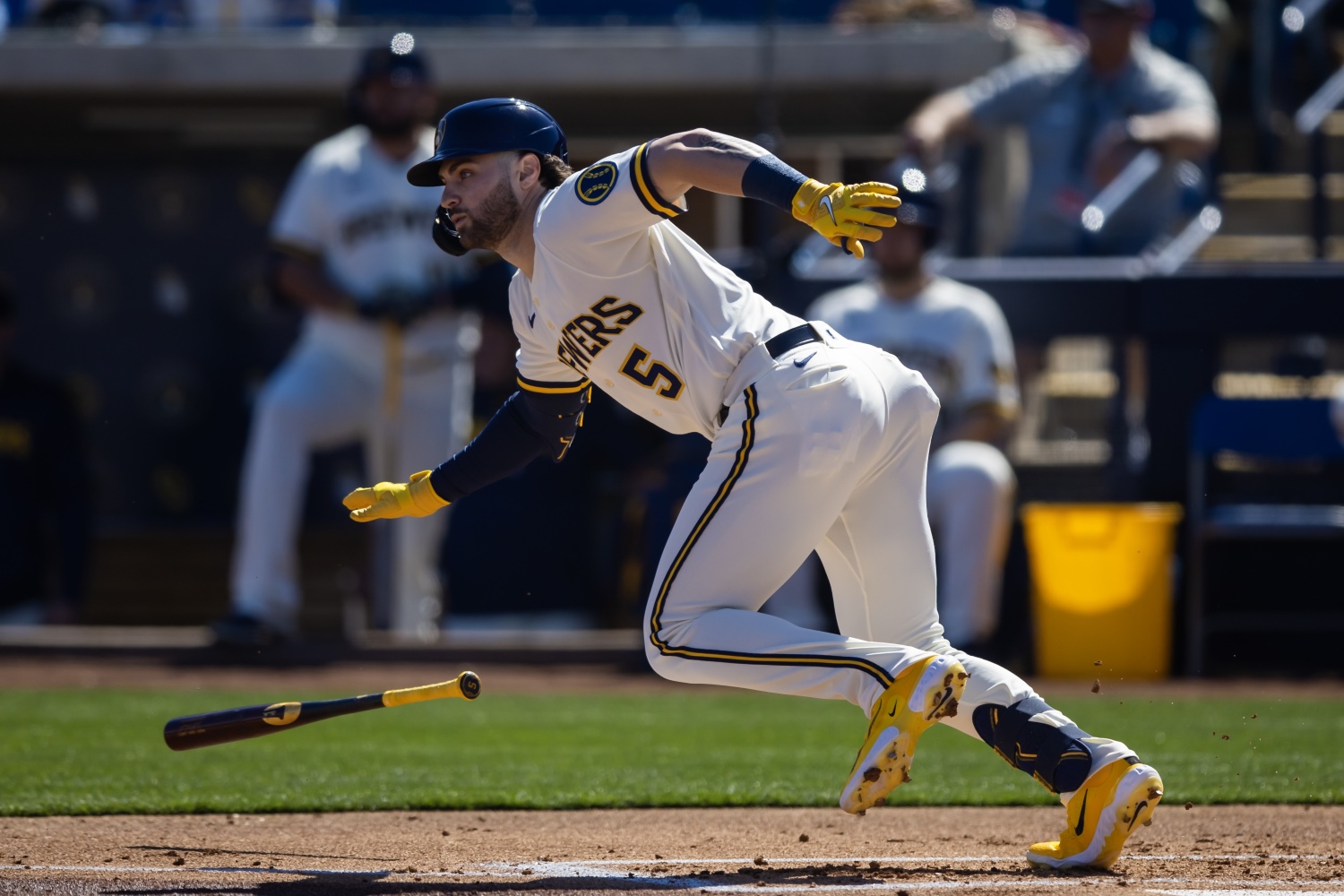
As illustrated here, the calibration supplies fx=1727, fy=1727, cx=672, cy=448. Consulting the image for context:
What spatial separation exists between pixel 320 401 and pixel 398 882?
4.60m

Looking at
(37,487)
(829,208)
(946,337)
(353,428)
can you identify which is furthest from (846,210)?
(37,487)

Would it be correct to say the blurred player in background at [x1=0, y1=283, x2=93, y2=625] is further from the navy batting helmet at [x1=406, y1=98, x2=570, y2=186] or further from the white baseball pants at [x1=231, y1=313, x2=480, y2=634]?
the navy batting helmet at [x1=406, y1=98, x2=570, y2=186]

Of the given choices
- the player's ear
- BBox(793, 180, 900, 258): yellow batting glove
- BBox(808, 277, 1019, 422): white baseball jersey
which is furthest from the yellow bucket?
BBox(793, 180, 900, 258): yellow batting glove

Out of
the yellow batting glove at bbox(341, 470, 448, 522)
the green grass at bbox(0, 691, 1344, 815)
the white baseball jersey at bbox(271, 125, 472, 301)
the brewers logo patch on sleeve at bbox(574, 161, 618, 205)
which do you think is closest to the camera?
the brewers logo patch on sleeve at bbox(574, 161, 618, 205)

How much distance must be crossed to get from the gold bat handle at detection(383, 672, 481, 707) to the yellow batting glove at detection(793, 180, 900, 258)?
1.27 m

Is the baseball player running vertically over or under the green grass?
over

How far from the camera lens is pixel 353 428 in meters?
8.00

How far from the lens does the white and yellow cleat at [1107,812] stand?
339 cm

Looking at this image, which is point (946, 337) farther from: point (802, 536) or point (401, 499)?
point (802, 536)

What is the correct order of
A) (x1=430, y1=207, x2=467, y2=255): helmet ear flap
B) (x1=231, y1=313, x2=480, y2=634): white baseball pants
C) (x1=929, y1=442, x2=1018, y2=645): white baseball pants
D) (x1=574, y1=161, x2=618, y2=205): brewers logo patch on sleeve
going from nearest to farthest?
1. (x1=574, y1=161, x2=618, y2=205): brewers logo patch on sleeve
2. (x1=430, y1=207, x2=467, y2=255): helmet ear flap
3. (x1=929, y1=442, x2=1018, y2=645): white baseball pants
4. (x1=231, y1=313, x2=480, y2=634): white baseball pants

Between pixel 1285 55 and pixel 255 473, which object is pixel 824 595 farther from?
pixel 1285 55

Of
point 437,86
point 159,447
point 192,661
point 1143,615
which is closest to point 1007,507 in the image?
point 1143,615

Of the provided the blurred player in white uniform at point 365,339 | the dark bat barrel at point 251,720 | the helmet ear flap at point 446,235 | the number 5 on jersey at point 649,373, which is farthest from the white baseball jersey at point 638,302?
the blurred player in white uniform at point 365,339

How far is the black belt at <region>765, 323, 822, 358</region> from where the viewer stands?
3.62 m
